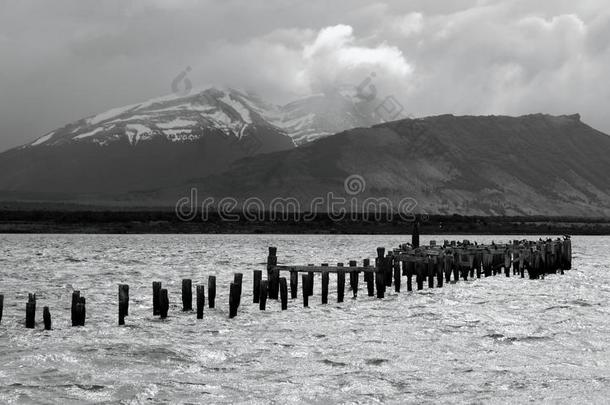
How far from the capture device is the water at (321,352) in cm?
1503

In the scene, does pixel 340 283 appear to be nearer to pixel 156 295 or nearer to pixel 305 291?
pixel 305 291

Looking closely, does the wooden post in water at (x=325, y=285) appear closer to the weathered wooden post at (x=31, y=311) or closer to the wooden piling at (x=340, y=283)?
the wooden piling at (x=340, y=283)

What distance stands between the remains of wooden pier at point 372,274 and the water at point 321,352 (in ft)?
1.81

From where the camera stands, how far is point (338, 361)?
17.9 metres

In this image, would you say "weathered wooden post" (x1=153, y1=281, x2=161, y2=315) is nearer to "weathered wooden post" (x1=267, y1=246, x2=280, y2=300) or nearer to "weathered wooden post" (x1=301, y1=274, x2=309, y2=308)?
"weathered wooden post" (x1=267, y1=246, x2=280, y2=300)

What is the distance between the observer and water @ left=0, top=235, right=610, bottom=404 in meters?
15.0

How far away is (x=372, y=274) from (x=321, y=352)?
1202 centimetres

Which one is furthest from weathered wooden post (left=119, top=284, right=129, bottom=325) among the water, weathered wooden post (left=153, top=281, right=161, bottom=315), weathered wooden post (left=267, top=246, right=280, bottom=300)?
weathered wooden post (left=267, top=246, right=280, bottom=300)

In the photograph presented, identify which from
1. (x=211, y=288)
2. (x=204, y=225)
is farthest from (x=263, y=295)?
(x=204, y=225)

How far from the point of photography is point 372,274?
30781mm

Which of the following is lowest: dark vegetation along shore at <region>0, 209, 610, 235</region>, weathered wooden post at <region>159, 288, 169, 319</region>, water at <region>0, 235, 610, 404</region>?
water at <region>0, 235, 610, 404</region>

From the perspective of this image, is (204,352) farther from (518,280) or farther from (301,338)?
(518,280)

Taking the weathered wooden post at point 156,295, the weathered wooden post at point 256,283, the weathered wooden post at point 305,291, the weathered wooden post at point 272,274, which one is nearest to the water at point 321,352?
the weathered wooden post at point 305,291

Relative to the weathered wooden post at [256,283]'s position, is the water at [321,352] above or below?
below
